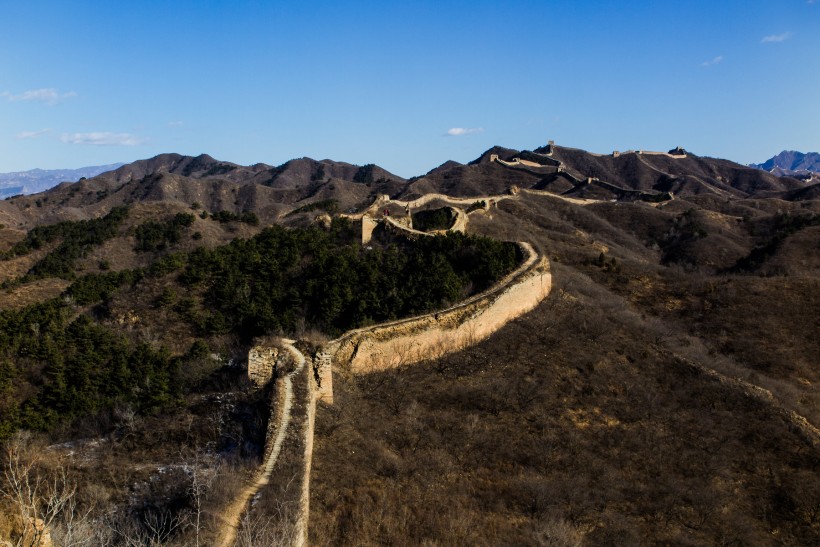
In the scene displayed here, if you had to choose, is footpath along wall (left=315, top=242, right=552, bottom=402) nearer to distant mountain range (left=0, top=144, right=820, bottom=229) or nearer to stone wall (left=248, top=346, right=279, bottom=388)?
stone wall (left=248, top=346, right=279, bottom=388)

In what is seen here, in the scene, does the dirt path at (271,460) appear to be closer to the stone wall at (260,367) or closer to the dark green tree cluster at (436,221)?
the stone wall at (260,367)

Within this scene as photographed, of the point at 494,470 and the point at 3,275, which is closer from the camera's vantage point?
the point at 494,470

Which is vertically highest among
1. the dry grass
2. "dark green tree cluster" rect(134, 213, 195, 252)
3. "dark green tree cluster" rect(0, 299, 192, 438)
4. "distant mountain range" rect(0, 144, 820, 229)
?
"distant mountain range" rect(0, 144, 820, 229)

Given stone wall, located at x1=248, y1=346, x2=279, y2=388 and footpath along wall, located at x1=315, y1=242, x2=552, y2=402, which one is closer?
stone wall, located at x1=248, y1=346, x2=279, y2=388

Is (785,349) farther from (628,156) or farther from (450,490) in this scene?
(628,156)

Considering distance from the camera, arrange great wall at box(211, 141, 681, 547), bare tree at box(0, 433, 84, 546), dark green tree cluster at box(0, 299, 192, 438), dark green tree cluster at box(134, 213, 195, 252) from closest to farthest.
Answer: bare tree at box(0, 433, 84, 546), great wall at box(211, 141, 681, 547), dark green tree cluster at box(0, 299, 192, 438), dark green tree cluster at box(134, 213, 195, 252)

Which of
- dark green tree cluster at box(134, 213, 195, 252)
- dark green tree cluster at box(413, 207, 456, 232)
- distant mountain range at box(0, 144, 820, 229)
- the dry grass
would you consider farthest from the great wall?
distant mountain range at box(0, 144, 820, 229)

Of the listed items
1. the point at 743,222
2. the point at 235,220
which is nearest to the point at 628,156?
the point at 743,222
